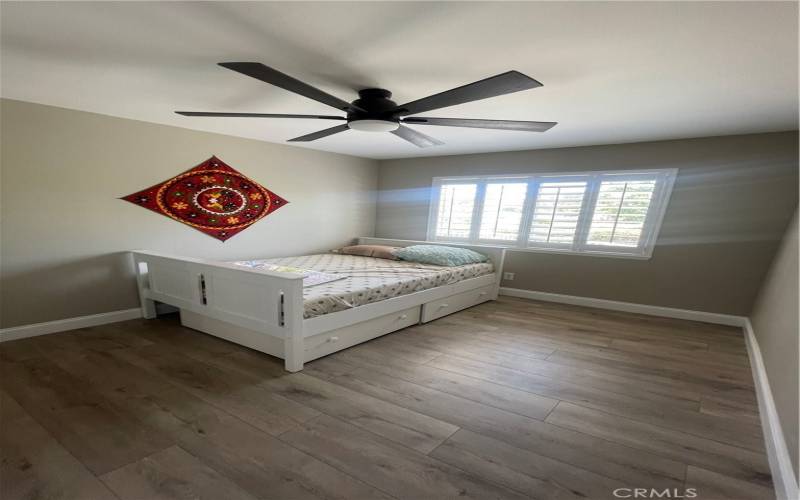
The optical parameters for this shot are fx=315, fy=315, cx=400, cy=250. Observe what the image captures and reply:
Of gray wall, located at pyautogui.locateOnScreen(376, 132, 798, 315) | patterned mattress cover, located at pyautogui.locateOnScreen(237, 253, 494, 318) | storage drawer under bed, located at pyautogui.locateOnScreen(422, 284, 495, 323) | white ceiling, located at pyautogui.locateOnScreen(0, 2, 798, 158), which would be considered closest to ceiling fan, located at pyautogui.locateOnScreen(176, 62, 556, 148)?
white ceiling, located at pyautogui.locateOnScreen(0, 2, 798, 158)

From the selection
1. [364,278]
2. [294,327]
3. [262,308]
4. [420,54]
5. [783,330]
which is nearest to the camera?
[420,54]

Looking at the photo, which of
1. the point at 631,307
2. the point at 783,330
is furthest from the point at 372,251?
the point at 783,330

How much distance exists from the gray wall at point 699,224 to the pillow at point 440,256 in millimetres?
864

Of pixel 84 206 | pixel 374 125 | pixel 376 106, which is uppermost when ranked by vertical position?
pixel 376 106

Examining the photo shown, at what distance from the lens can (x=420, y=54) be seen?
161cm

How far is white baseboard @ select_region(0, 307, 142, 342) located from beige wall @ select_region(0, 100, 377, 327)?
0.05 metres

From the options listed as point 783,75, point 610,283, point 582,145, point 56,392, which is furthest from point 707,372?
point 56,392

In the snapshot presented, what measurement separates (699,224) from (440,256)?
2.74 meters

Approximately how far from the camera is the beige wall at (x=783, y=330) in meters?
1.44

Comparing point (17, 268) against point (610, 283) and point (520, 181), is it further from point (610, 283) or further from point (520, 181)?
point (610, 283)

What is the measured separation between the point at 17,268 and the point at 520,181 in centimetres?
497

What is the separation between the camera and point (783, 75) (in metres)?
1.73

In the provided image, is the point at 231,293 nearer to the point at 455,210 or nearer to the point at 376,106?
the point at 376,106

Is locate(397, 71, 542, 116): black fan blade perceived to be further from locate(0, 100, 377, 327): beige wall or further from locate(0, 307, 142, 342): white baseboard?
locate(0, 307, 142, 342): white baseboard
